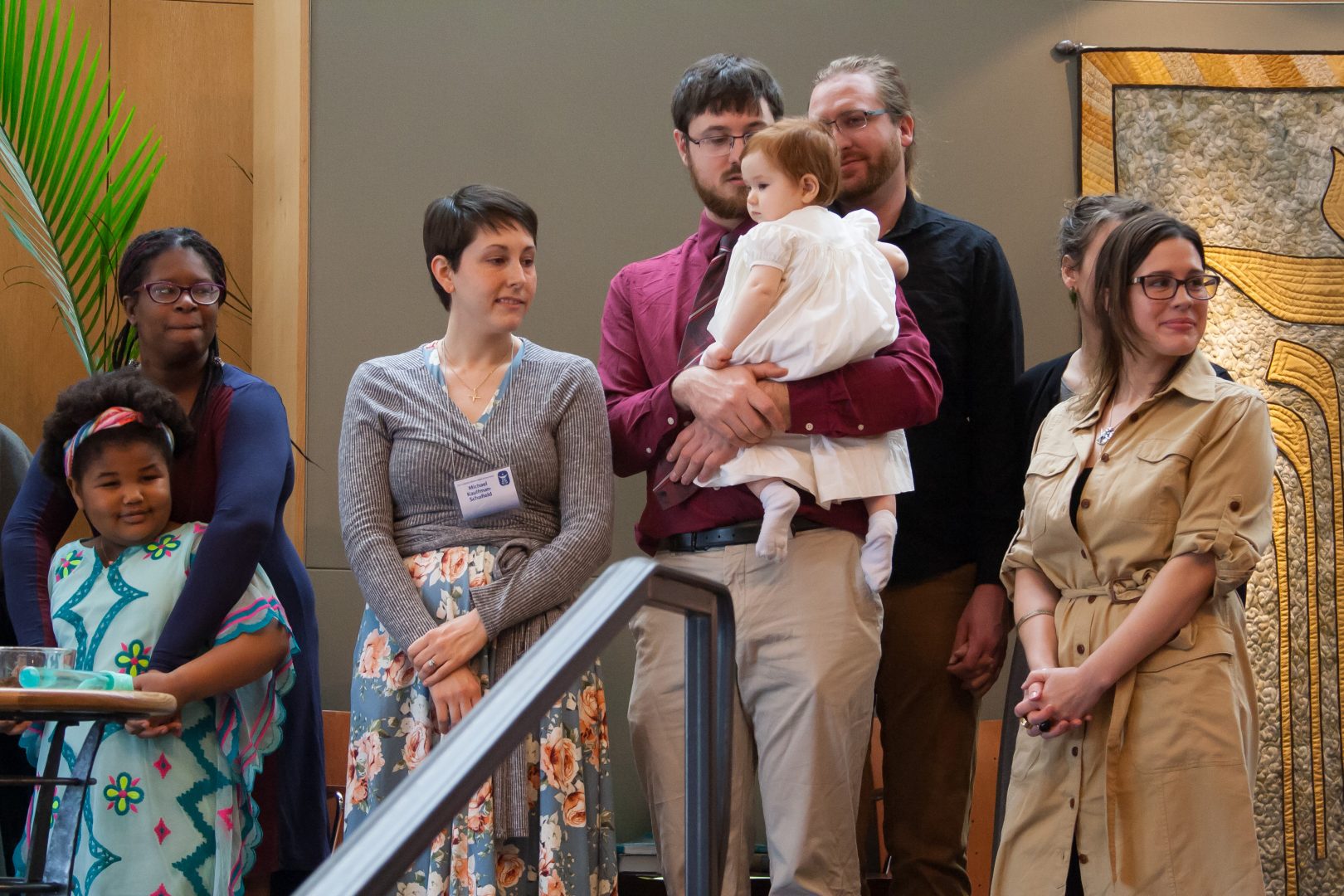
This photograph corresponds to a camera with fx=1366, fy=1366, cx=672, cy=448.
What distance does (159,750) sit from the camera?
2488 mm

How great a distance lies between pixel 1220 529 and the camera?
2186mm

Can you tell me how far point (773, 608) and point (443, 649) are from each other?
1.93 ft

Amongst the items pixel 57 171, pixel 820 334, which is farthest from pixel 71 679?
pixel 57 171

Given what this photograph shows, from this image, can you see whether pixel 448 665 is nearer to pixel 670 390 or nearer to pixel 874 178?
pixel 670 390

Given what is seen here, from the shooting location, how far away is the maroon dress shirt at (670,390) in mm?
2445

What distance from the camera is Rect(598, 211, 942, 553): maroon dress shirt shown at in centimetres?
245

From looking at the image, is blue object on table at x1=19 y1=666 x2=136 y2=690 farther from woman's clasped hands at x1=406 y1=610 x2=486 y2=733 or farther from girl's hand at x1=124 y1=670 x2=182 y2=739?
→ woman's clasped hands at x1=406 y1=610 x2=486 y2=733

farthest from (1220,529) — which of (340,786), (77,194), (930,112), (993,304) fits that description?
(77,194)

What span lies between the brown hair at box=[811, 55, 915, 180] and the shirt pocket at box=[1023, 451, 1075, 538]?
0.86m

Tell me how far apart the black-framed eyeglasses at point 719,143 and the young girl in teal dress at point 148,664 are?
1.17 m

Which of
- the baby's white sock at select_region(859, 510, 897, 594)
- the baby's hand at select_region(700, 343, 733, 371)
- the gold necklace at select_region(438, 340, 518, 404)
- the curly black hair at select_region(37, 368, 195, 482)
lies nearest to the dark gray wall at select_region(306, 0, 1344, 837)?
the curly black hair at select_region(37, 368, 195, 482)

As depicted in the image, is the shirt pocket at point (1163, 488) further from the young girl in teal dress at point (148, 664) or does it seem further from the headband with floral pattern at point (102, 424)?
the headband with floral pattern at point (102, 424)

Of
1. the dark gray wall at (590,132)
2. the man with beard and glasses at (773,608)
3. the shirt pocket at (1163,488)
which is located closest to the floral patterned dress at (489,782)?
the man with beard and glasses at (773,608)

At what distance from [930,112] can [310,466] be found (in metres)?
2.14
